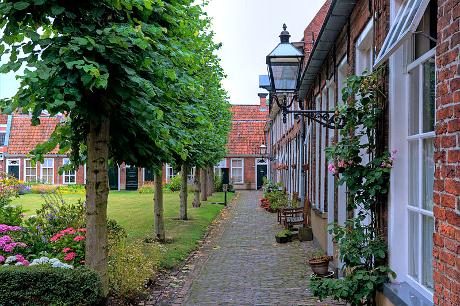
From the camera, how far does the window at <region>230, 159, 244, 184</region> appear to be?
4944 cm

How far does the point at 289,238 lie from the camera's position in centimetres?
1430

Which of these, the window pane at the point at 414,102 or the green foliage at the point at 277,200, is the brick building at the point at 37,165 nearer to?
the green foliage at the point at 277,200

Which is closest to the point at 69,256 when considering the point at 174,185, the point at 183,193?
the point at 183,193

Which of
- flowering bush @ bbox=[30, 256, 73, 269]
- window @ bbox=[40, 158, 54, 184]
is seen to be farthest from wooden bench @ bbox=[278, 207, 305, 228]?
window @ bbox=[40, 158, 54, 184]

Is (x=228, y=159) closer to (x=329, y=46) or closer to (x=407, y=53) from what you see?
(x=329, y=46)

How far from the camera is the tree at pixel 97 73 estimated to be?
5254 millimetres

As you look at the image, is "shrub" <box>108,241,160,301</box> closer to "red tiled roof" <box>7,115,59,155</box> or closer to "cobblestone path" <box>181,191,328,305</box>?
"cobblestone path" <box>181,191,328,305</box>

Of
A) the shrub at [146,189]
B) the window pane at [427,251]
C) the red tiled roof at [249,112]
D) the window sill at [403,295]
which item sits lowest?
the shrub at [146,189]

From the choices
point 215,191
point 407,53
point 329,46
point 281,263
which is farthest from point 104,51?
point 215,191

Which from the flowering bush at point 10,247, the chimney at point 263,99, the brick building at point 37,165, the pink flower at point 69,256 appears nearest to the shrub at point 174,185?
the brick building at point 37,165

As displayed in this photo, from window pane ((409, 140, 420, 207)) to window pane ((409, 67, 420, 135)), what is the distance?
0.13 meters

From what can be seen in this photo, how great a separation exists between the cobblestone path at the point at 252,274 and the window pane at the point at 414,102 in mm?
3706

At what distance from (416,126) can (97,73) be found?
→ 9.77ft

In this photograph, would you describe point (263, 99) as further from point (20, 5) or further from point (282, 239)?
point (20, 5)
